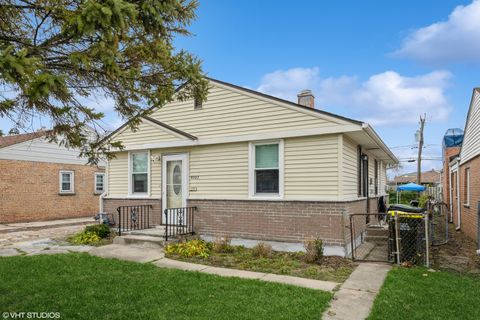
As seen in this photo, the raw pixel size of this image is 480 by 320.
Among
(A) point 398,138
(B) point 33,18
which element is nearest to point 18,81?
(B) point 33,18

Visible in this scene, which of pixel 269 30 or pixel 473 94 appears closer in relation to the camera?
pixel 473 94

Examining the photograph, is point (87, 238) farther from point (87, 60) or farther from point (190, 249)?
point (87, 60)

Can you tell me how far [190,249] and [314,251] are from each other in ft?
9.52

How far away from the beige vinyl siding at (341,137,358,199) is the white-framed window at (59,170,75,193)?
1476 centimetres

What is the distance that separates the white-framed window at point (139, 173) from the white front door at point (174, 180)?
699 mm

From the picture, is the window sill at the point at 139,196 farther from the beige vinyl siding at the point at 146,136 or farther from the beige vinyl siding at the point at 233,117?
the beige vinyl siding at the point at 233,117

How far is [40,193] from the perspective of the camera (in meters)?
16.9

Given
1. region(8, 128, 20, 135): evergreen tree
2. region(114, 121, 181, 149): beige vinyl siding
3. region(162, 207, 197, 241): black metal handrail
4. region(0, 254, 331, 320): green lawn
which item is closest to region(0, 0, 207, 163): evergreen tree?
region(8, 128, 20, 135): evergreen tree

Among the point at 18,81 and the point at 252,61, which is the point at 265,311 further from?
the point at 252,61

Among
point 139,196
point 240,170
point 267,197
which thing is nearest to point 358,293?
point 267,197

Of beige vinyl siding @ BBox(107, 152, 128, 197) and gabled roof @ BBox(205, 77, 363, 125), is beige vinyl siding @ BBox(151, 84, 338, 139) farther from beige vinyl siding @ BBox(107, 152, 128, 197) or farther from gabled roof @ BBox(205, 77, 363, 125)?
beige vinyl siding @ BBox(107, 152, 128, 197)

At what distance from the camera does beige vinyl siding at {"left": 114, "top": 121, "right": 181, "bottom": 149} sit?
1052 cm

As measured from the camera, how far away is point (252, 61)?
46.9ft

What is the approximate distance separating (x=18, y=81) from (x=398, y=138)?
41550mm
